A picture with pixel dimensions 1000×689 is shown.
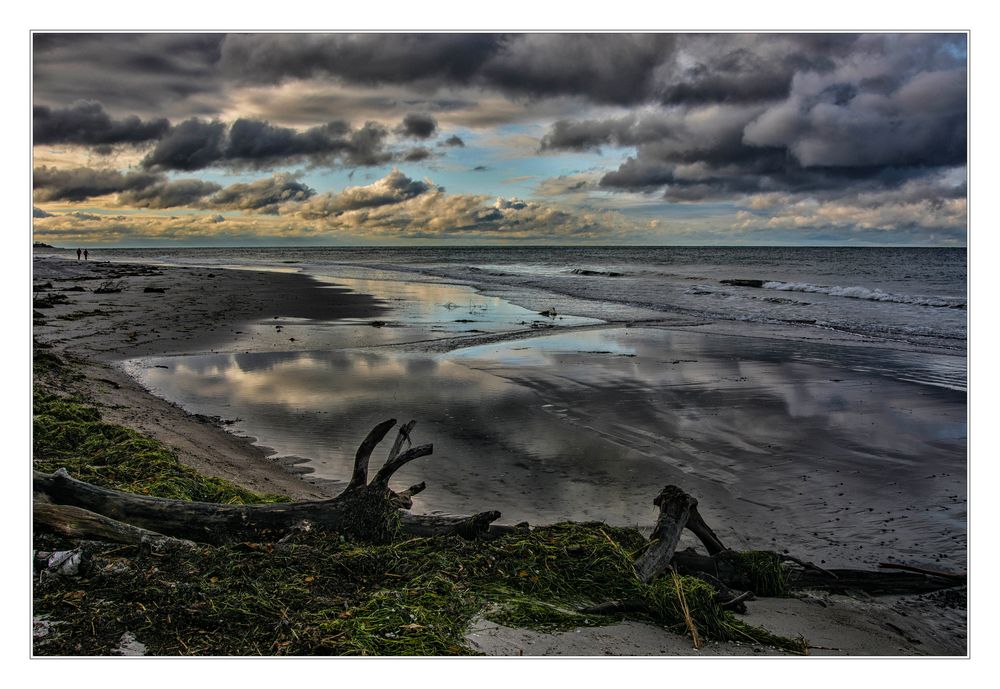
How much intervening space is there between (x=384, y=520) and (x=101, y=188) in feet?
15.0

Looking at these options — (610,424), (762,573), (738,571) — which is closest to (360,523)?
(738,571)

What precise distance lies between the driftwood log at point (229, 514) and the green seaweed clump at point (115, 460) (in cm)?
75

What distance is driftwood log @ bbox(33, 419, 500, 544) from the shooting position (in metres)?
4.21

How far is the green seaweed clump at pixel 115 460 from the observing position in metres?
5.39

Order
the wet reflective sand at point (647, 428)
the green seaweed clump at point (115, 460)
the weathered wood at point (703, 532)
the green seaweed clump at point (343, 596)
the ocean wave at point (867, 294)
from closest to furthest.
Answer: the green seaweed clump at point (343, 596), the weathered wood at point (703, 532), the green seaweed clump at point (115, 460), the wet reflective sand at point (647, 428), the ocean wave at point (867, 294)

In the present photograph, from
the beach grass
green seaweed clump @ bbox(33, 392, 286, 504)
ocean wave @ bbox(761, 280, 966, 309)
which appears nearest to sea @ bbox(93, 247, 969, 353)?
ocean wave @ bbox(761, 280, 966, 309)

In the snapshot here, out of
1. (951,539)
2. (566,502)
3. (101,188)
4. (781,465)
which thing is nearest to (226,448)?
(101,188)

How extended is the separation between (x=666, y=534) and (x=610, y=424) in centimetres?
402

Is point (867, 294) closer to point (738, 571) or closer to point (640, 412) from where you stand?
point (640, 412)

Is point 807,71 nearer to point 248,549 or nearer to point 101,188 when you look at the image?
point 248,549

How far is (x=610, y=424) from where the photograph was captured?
27.4 ft

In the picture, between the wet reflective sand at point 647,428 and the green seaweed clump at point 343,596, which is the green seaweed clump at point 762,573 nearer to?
the green seaweed clump at point 343,596

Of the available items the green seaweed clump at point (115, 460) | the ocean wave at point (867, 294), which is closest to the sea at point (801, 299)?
the ocean wave at point (867, 294)

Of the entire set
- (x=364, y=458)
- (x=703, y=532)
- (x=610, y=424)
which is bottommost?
(x=703, y=532)
